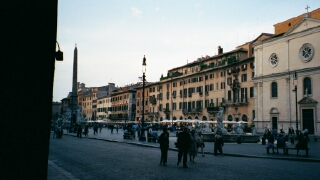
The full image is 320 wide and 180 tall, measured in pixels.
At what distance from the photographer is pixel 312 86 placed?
1560 inches

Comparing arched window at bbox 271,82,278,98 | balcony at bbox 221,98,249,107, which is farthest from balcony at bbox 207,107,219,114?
arched window at bbox 271,82,278,98

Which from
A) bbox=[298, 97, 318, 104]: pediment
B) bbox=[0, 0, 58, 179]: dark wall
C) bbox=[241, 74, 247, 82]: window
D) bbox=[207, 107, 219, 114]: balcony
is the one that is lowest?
bbox=[0, 0, 58, 179]: dark wall

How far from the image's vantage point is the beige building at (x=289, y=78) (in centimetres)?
3975

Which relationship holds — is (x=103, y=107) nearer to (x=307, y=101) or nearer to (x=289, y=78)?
(x=289, y=78)

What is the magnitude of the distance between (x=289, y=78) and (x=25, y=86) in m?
42.7

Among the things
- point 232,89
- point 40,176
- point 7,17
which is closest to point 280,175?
Answer: point 40,176

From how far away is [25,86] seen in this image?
3395 millimetres

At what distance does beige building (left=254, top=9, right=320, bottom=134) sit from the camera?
3975 centimetres

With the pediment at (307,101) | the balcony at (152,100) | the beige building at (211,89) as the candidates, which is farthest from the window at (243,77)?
the balcony at (152,100)

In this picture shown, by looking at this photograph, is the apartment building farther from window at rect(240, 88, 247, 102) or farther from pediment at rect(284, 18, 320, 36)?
pediment at rect(284, 18, 320, 36)

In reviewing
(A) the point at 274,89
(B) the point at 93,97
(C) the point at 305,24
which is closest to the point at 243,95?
(A) the point at 274,89

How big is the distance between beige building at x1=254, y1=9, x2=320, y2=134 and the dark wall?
37.7 m

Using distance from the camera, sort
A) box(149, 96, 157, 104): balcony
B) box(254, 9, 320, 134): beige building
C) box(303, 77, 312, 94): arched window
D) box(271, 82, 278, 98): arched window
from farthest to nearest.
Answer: box(149, 96, 157, 104): balcony, box(271, 82, 278, 98): arched window, box(303, 77, 312, 94): arched window, box(254, 9, 320, 134): beige building

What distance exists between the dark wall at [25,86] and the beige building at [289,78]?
3773 centimetres
